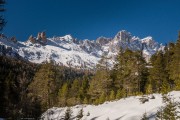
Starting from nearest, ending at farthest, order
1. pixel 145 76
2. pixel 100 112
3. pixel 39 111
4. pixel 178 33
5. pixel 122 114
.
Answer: pixel 122 114, pixel 100 112, pixel 39 111, pixel 178 33, pixel 145 76

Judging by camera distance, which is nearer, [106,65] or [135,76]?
[135,76]

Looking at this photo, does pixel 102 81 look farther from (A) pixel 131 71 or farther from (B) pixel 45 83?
(B) pixel 45 83

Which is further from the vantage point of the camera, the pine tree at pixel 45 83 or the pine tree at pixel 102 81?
the pine tree at pixel 102 81

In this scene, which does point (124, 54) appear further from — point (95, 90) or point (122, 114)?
point (122, 114)

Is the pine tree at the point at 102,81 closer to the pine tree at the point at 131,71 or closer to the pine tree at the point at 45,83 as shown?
the pine tree at the point at 131,71

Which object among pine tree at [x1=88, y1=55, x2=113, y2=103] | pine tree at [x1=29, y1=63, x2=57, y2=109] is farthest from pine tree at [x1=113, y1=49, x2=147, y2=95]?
pine tree at [x1=29, y1=63, x2=57, y2=109]

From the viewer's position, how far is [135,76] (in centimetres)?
5538

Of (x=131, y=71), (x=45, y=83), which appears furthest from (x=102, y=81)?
(x=45, y=83)

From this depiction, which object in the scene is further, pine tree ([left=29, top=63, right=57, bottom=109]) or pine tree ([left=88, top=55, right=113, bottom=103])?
pine tree ([left=88, top=55, right=113, bottom=103])

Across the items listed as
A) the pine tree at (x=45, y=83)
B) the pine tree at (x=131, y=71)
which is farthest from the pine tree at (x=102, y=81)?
the pine tree at (x=45, y=83)

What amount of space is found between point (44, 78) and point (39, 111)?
1337 cm

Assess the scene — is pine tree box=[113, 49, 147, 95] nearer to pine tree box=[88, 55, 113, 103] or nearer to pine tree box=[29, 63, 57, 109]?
pine tree box=[88, 55, 113, 103]

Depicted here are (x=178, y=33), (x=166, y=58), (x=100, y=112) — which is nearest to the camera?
(x=100, y=112)

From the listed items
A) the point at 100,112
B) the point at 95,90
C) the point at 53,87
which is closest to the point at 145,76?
the point at 95,90
